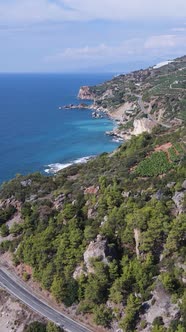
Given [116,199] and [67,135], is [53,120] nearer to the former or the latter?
[67,135]

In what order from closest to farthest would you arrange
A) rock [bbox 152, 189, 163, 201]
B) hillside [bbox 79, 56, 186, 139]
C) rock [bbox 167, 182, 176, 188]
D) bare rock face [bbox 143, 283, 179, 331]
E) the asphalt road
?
1. bare rock face [bbox 143, 283, 179, 331]
2. the asphalt road
3. rock [bbox 152, 189, 163, 201]
4. rock [bbox 167, 182, 176, 188]
5. hillside [bbox 79, 56, 186, 139]

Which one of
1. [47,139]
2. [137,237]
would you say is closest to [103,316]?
[137,237]

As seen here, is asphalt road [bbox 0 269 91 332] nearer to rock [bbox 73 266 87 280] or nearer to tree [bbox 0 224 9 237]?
rock [bbox 73 266 87 280]

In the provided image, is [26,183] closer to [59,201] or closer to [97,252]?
[59,201]

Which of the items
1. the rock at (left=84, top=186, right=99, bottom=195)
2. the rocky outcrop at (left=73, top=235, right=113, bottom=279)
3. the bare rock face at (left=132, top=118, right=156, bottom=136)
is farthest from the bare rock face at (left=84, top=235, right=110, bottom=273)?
the bare rock face at (left=132, top=118, right=156, bottom=136)

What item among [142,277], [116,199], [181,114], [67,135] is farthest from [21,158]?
[142,277]

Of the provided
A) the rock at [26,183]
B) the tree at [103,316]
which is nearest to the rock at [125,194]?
the tree at [103,316]
